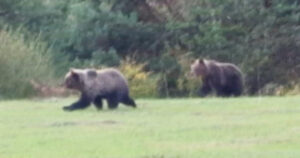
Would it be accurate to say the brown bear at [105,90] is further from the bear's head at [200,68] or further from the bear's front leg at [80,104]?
the bear's head at [200,68]

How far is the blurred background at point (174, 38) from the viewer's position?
36.7 m

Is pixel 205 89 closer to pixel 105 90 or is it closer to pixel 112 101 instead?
pixel 112 101

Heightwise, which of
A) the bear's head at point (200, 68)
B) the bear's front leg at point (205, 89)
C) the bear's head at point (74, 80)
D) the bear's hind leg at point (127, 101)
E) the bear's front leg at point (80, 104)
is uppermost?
the bear's head at point (74, 80)

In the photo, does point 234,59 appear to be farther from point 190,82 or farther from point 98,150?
point 98,150

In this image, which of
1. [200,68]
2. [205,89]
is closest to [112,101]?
[205,89]

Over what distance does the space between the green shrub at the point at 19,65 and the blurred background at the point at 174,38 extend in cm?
137

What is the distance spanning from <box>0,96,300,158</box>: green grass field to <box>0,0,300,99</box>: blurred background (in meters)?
13.7

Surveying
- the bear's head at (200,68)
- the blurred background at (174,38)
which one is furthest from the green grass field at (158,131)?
the blurred background at (174,38)

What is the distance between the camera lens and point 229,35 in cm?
3812

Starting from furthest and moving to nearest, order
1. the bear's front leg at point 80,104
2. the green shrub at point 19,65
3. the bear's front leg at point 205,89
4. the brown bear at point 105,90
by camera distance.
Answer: the green shrub at point 19,65
the bear's front leg at point 205,89
the brown bear at point 105,90
the bear's front leg at point 80,104

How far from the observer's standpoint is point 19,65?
32.0 metres

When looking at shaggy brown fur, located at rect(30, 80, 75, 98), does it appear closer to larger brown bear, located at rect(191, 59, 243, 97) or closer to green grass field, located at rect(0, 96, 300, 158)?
larger brown bear, located at rect(191, 59, 243, 97)

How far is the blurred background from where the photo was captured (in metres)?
36.7

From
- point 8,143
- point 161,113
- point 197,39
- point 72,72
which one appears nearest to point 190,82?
point 197,39
